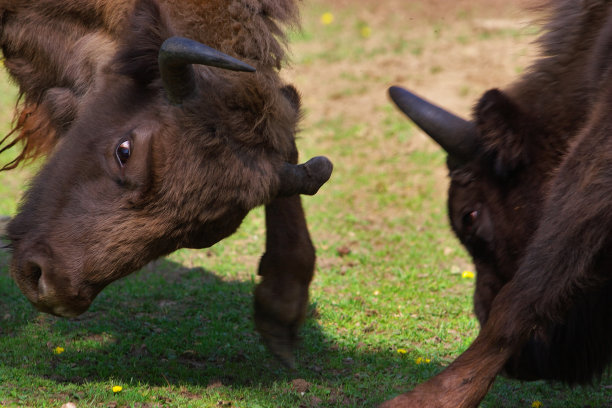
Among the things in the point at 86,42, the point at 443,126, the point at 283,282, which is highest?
the point at 86,42

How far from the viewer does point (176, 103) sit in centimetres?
391

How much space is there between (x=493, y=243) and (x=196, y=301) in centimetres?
252

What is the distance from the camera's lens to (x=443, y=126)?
14.4ft

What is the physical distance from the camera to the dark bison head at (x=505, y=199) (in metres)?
4.23

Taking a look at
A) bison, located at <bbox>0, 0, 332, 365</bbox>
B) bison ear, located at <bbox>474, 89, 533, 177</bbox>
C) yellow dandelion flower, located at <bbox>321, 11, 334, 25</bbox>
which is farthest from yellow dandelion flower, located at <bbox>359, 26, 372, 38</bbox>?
bison ear, located at <bbox>474, 89, 533, 177</bbox>

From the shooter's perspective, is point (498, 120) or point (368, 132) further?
point (368, 132)

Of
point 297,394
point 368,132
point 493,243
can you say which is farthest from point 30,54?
point 368,132

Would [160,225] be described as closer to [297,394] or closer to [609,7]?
[297,394]

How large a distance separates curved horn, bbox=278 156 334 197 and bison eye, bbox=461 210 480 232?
2.65ft

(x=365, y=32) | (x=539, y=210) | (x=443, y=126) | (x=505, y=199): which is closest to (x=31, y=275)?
(x=443, y=126)

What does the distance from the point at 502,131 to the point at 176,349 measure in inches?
95.4

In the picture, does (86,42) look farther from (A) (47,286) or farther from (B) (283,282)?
(B) (283,282)

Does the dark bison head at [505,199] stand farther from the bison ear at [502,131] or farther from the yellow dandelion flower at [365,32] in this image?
the yellow dandelion flower at [365,32]

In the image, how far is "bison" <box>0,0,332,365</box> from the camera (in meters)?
3.78
